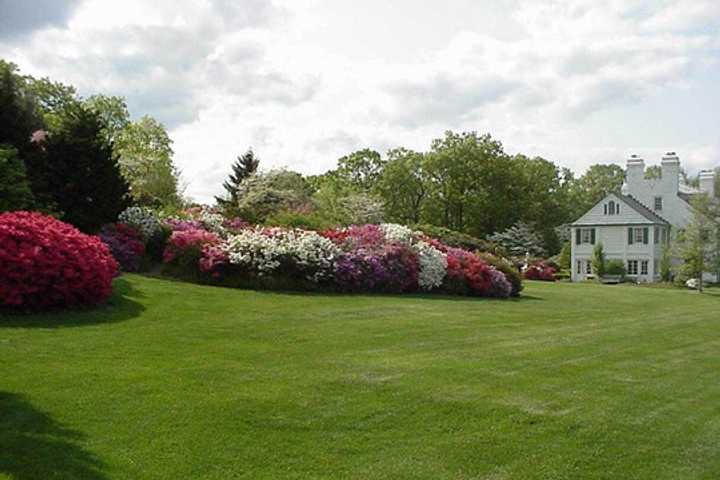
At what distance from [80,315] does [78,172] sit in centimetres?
619

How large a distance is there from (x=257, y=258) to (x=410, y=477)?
416 inches

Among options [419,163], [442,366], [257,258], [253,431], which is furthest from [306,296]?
[419,163]

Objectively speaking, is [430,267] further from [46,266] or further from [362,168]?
[362,168]

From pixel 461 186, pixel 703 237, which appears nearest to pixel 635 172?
pixel 461 186

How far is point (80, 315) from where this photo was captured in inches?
375

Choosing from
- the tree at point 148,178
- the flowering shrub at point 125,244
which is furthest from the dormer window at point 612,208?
the flowering shrub at point 125,244

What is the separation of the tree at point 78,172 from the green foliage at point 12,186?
1.53m

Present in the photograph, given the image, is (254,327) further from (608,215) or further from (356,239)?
(608,215)

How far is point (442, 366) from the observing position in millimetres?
7656

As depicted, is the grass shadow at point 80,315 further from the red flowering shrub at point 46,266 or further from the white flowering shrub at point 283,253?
the white flowering shrub at point 283,253

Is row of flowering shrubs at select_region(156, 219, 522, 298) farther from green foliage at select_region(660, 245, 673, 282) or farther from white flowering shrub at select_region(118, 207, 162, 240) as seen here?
green foliage at select_region(660, 245, 673, 282)

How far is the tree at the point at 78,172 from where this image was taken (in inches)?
575

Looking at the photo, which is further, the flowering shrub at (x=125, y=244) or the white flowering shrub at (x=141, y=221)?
the white flowering shrub at (x=141, y=221)

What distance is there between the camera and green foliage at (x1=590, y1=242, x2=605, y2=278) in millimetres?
45062
